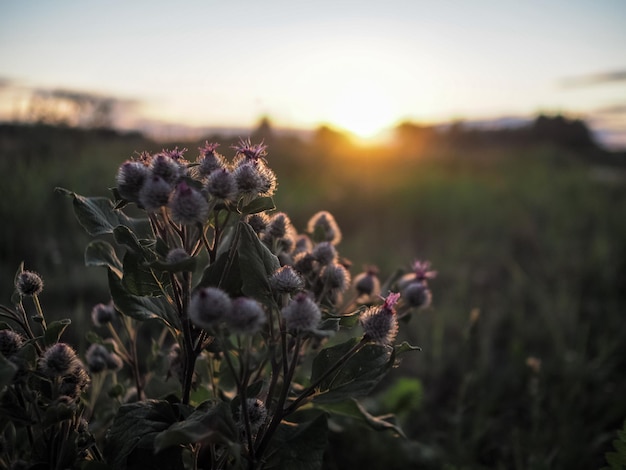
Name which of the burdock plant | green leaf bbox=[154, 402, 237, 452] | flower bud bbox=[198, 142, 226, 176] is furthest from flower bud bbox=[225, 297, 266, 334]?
flower bud bbox=[198, 142, 226, 176]

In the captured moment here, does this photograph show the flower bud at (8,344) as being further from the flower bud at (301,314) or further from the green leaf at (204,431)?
the flower bud at (301,314)

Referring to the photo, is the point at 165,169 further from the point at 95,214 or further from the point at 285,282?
the point at 285,282

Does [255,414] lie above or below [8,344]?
below

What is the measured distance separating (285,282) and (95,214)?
1.78ft

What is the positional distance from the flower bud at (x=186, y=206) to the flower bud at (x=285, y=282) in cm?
23

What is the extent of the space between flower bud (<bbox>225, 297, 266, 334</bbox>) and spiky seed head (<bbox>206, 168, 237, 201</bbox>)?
0.95 ft

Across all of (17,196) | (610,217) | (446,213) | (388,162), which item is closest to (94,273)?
(17,196)

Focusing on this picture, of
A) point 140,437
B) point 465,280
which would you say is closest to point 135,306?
point 140,437

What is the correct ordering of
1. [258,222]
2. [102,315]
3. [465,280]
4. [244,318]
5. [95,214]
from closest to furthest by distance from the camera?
[244,318] < [95,214] < [258,222] < [102,315] < [465,280]

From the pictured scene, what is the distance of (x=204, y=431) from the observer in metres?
1.08

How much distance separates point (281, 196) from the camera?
291 inches

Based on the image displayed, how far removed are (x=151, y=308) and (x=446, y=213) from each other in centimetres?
672

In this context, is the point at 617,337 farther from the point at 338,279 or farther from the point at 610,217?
the point at 610,217

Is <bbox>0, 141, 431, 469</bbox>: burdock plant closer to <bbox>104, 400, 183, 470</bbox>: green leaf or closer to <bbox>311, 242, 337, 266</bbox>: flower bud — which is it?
<bbox>104, 400, 183, 470</bbox>: green leaf
